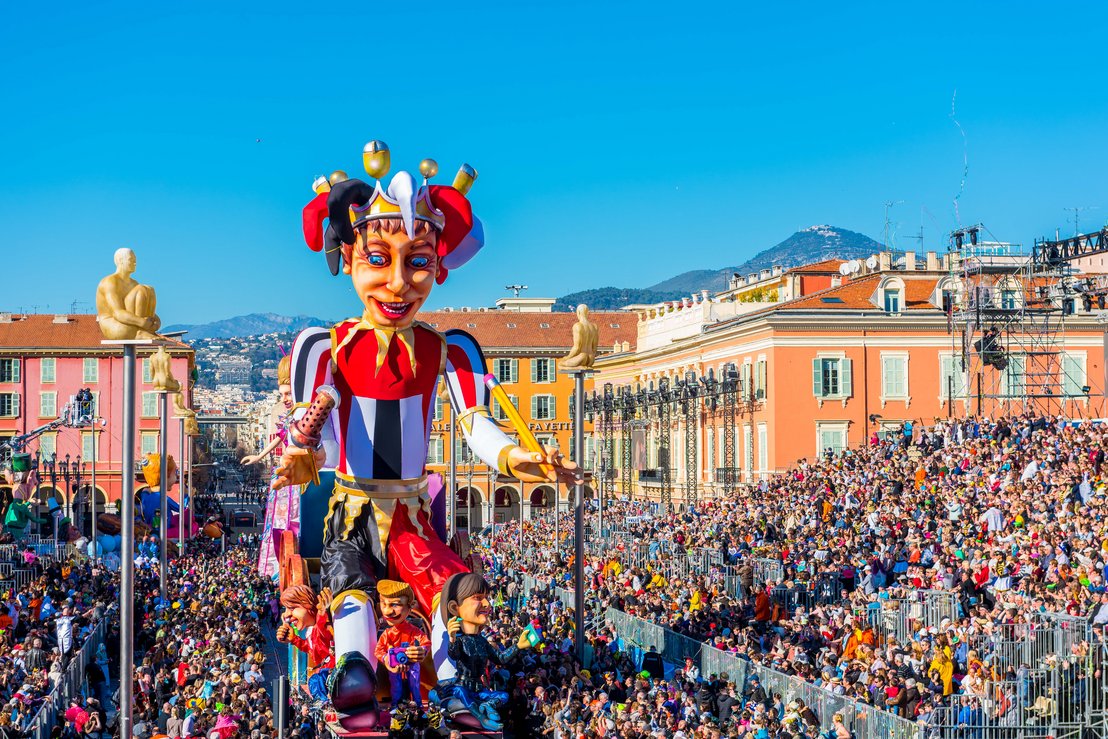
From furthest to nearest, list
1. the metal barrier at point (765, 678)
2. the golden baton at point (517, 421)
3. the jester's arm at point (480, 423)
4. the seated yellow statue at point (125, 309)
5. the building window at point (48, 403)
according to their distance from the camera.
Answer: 1. the building window at point (48, 403)
2. the metal barrier at point (765, 678)
3. the golden baton at point (517, 421)
4. the jester's arm at point (480, 423)
5. the seated yellow statue at point (125, 309)

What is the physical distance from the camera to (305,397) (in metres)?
15.1

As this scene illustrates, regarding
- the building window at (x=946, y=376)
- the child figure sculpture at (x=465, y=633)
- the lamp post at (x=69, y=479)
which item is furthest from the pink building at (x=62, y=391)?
the child figure sculpture at (x=465, y=633)

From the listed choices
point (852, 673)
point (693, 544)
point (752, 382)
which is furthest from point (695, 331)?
point (852, 673)

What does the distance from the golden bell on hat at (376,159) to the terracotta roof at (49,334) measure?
63594 mm

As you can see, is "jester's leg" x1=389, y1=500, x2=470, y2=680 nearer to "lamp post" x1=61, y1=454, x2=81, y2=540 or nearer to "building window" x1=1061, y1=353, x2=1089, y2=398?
"lamp post" x1=61, y1=454, x2=81, y2=540

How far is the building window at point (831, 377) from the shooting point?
172 ft

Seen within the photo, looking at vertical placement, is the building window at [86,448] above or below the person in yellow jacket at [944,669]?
above

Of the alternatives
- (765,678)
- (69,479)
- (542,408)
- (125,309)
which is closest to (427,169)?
(125,309)

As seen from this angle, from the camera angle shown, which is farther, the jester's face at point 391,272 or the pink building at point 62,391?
the pink building at point 62,391

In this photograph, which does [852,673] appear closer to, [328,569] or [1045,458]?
[328,569]

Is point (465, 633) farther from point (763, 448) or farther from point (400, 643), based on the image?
point (763, 448)

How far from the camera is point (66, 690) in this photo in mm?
21016

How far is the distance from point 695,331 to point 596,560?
3010 cm

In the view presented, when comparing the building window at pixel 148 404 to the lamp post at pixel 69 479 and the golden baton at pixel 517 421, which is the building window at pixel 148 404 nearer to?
the lamp post at pixel 69 479
